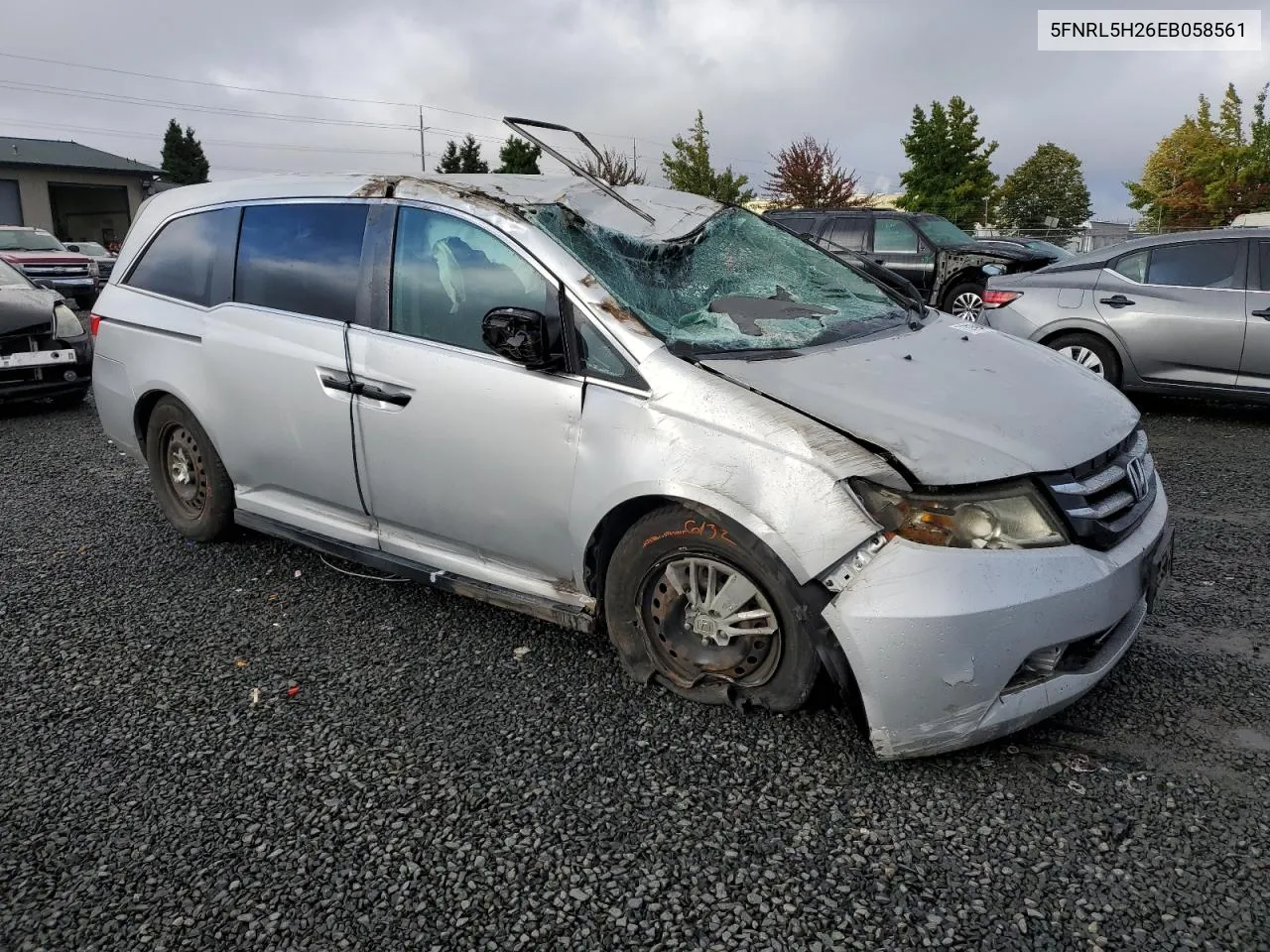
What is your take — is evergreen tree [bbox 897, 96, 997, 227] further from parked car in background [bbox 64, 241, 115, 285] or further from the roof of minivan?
the roof of minivan

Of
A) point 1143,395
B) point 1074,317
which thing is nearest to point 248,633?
point 1074,317

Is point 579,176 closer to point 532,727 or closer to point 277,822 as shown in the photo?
point 532,727

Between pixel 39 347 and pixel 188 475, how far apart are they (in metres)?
4.96

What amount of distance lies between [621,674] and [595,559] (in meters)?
0.47

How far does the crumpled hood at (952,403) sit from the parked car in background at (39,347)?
7.50 m

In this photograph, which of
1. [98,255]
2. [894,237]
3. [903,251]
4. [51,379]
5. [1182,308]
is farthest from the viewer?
[98,255]

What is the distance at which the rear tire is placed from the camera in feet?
14.5

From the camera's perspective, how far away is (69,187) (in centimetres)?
4450

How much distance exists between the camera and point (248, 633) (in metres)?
3.77

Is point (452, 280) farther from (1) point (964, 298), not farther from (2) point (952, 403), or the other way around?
(1) point (964, 298)

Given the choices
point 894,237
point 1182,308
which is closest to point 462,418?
point 1182,308

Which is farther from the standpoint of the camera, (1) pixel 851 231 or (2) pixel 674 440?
(1) pixel 851 231

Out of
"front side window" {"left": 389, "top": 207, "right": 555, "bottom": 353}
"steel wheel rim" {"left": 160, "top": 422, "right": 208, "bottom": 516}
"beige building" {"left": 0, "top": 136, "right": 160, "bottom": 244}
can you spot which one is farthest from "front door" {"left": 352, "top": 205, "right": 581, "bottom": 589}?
"beige building" {"left": 0, "top": 136, "right": 160, "bottom": 244}

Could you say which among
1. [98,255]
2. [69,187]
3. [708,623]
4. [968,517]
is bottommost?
[708,623]
